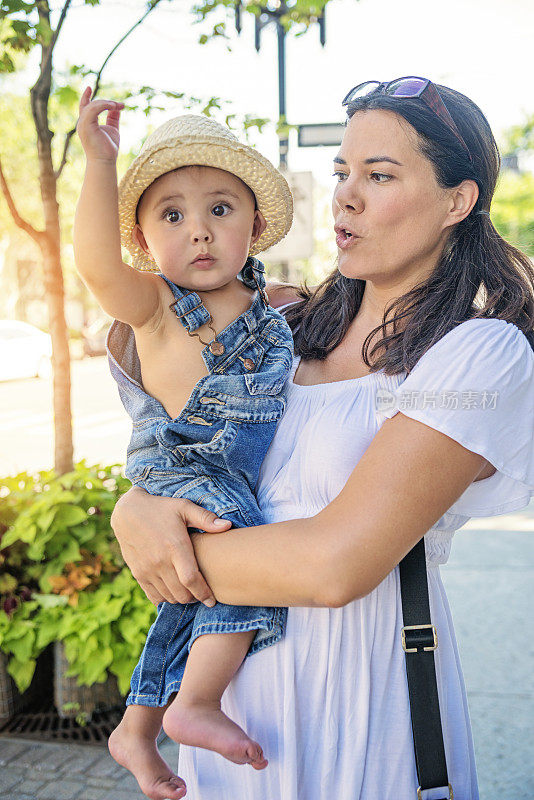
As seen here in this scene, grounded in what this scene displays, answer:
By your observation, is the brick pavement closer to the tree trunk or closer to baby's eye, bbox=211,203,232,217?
the tree trunk

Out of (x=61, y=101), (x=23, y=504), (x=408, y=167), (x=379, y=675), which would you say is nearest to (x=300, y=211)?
(x=61, y=101)

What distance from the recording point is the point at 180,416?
1.78 metres

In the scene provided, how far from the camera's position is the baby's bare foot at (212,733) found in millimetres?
1538

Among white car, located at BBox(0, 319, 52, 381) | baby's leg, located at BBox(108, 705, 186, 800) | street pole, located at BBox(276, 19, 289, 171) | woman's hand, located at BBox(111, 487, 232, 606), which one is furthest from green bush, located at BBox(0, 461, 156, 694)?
white car, located at BBox(0, 319, 52, 381)

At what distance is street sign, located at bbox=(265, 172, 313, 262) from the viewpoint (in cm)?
700

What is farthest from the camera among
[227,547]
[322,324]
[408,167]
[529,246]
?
[529,246]

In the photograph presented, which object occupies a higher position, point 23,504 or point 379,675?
point 23,504

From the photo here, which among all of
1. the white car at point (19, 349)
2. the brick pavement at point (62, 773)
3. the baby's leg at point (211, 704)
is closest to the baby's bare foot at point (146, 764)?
the baby's leg at point (211, 704)

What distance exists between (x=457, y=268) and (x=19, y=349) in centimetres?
1868

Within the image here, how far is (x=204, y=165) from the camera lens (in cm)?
190

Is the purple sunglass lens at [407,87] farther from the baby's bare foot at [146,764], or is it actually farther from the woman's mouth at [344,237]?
the baby's bare foot at [146,764]

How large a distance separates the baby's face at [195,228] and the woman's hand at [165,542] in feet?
1.76

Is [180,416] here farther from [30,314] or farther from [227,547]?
[30,314]

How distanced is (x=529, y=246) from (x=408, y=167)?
0.65m
